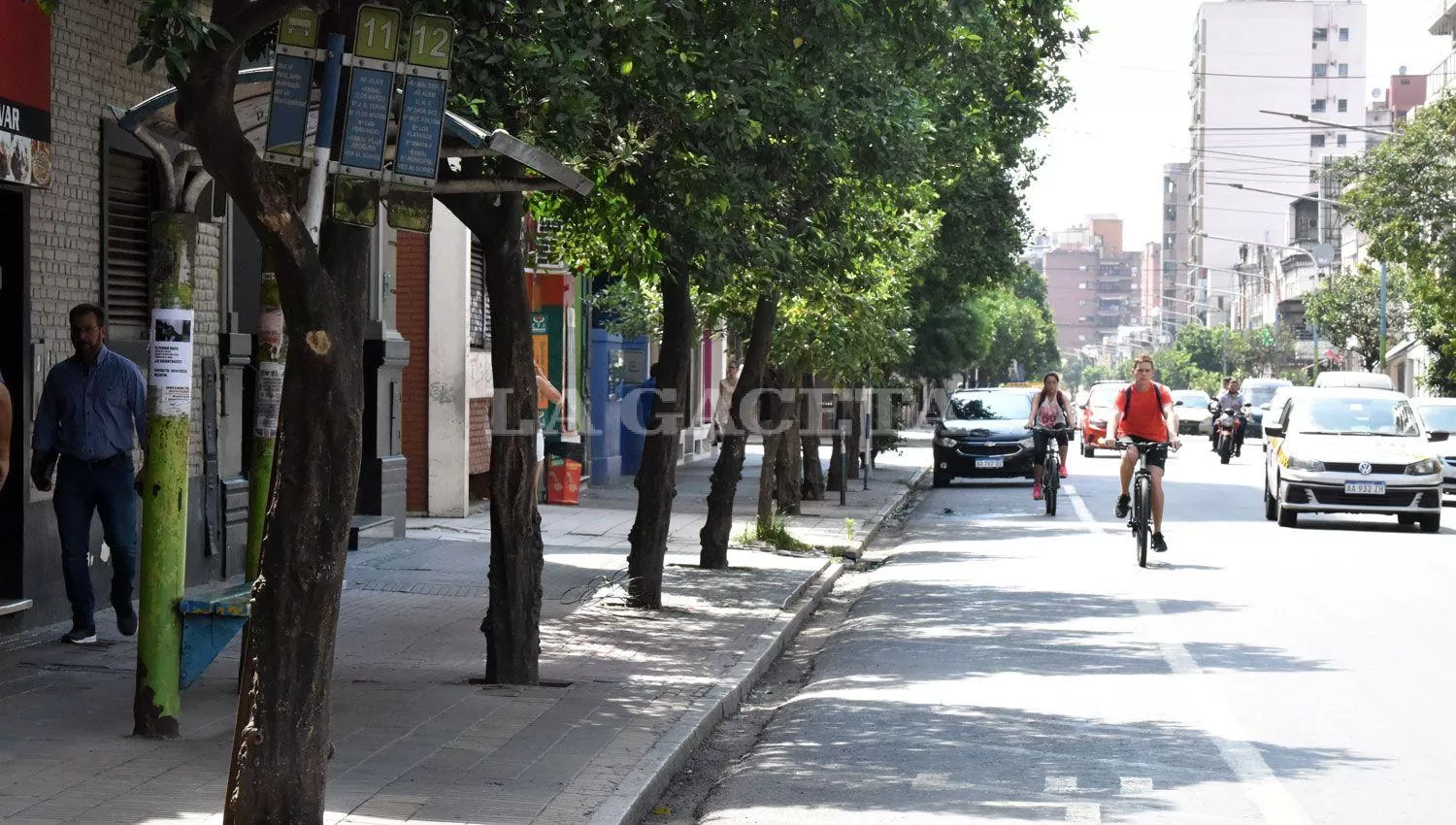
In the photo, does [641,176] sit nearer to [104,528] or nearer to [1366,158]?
[104,528]

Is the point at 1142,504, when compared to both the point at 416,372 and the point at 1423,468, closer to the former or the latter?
the point at 1423,468

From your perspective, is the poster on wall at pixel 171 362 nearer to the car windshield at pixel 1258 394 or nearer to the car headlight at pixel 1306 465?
the car headlight at pixel 1306 465

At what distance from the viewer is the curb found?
7.30 metres

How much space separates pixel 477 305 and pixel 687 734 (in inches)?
611

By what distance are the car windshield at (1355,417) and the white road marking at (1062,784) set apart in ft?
53.4

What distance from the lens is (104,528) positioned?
36.5 feet

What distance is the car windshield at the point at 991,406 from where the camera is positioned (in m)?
33.6

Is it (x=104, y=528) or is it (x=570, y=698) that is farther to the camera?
(x=104, y=528)

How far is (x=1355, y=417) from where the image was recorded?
23.6 m

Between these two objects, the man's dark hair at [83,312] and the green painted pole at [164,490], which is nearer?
the green painted pole at [164,490]

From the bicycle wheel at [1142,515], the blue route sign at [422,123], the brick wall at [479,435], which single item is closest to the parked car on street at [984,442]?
the brick wall at [479,435]

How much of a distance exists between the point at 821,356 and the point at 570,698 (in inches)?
541

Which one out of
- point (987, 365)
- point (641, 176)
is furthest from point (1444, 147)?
point (987, 365)

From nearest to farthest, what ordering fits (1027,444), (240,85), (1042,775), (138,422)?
1. (1042,775)
2. (240,85)
3. (138,422)
4. (1027,444)
